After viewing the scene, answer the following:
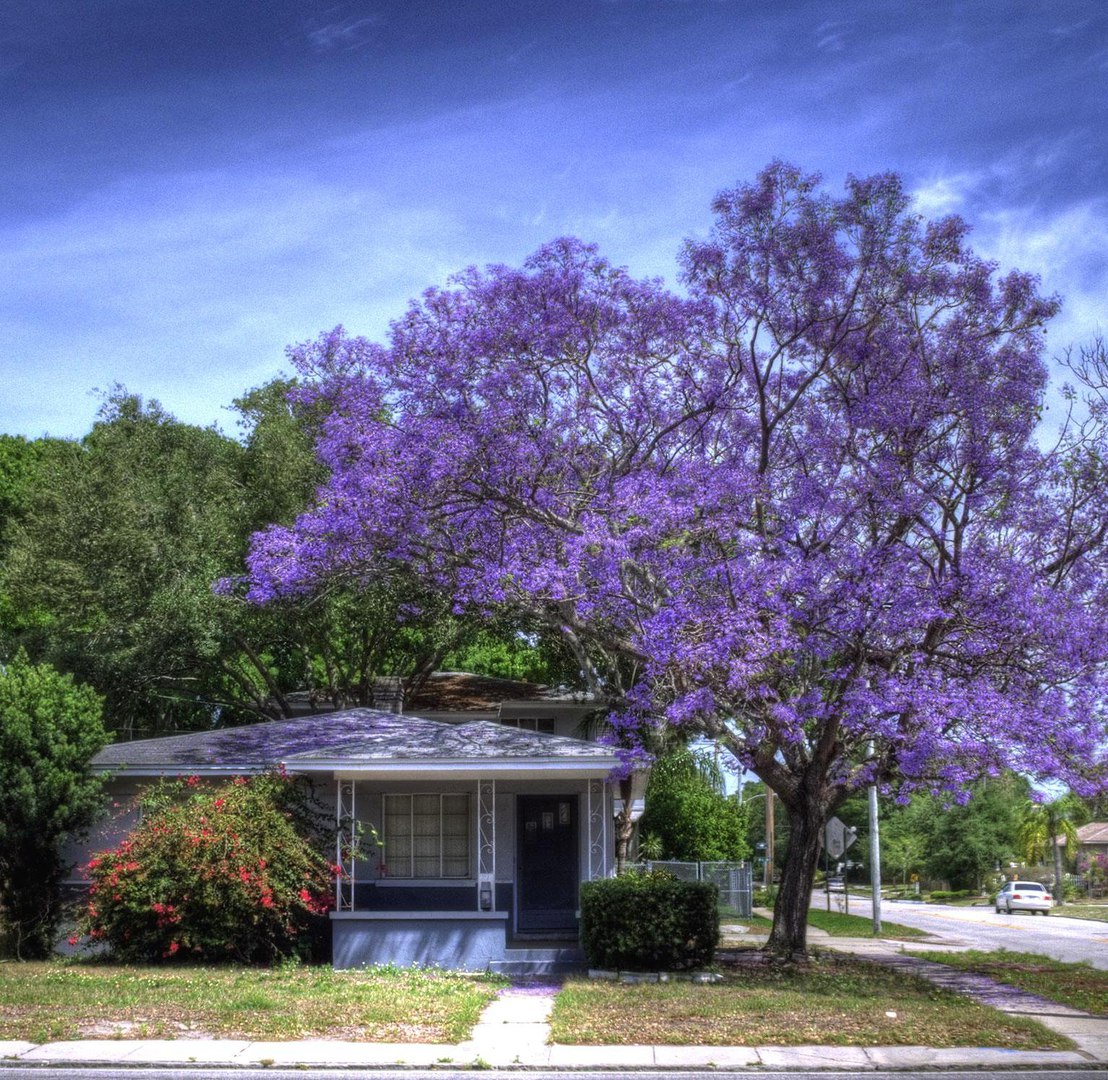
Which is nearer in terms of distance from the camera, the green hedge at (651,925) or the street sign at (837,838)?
the green hedge at (651,925)

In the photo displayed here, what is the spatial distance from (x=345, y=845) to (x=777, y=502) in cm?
852

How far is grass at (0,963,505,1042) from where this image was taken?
488 inches

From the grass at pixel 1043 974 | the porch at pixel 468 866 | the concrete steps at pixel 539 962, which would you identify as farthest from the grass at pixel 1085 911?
the concrete steps at pixel 539 962

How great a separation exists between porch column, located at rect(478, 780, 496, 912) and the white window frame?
0.27 meters

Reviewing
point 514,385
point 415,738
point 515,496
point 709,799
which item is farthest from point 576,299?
point 709,799

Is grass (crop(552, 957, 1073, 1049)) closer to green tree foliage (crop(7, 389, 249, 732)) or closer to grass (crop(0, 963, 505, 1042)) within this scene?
grass (crop(0, 963, 505, 1042))

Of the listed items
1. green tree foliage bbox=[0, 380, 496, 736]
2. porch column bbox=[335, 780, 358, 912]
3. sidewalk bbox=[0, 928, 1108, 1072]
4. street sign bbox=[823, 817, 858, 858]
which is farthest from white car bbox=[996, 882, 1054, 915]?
sidewalk bbox=[0, 928, 1108, 1072]

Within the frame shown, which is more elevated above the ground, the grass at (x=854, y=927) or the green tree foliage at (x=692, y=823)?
the green tree foliage at (x=692, y=823)

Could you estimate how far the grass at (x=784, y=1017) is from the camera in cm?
1227

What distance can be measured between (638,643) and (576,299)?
18.9 feet

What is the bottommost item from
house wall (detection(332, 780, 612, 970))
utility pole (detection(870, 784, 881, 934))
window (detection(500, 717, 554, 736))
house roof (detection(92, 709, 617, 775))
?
utility pole (detection(870, 784, 881, 934))

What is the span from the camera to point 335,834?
19.2 meters

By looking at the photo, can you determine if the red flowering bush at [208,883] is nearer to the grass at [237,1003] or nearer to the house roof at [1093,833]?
the grass at [237,1003]

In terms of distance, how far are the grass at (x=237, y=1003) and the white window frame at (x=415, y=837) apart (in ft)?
8.99
